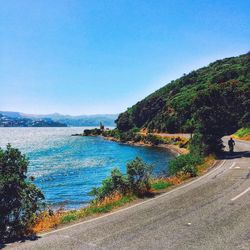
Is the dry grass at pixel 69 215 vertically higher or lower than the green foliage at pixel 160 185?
lower

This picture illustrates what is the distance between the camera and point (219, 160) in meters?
32.8

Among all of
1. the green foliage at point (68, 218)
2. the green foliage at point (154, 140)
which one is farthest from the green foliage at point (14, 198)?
the green foliage at point (154, 140)

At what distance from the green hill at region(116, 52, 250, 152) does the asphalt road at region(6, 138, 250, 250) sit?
A: 19513 mm

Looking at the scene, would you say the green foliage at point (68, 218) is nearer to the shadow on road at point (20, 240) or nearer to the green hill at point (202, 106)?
the shadow on road at point (20, 240)

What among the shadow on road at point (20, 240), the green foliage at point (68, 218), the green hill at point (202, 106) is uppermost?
the green hill at point (202, 106)

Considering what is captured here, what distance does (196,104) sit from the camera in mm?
39000

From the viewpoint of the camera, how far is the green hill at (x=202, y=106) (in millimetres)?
37281

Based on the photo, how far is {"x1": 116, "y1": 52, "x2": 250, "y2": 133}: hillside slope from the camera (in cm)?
3772

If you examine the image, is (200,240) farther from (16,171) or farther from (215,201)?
(16,171)

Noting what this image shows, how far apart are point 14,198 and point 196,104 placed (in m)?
28.9

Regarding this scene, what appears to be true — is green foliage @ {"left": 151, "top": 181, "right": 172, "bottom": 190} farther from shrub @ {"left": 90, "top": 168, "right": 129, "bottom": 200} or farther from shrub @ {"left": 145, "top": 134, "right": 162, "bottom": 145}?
shrub @ {"left": 145, "top": 134, "right": 162, "bottom": 145}

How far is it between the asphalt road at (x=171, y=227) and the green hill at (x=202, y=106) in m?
19.5

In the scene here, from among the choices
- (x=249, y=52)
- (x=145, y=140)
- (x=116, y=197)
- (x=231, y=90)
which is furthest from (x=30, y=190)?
(x=249, y=52)

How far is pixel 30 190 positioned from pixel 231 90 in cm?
2999
